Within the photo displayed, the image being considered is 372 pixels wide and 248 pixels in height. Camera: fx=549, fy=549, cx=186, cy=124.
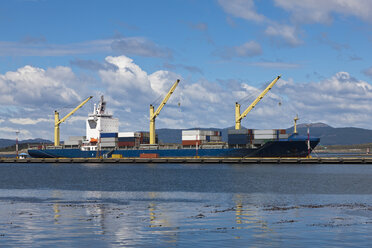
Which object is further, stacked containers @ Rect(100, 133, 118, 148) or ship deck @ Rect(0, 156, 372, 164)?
stacked containers @ Rect(100, 133, 118, 148)

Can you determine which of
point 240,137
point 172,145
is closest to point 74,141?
point 172,145

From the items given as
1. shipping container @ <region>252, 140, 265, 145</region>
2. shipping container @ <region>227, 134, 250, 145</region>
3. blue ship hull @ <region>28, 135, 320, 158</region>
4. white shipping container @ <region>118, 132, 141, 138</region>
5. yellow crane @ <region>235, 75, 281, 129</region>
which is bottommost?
blue ship hull @ <region>28, 135, 320, 158</region>

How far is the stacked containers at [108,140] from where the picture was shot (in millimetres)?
165000

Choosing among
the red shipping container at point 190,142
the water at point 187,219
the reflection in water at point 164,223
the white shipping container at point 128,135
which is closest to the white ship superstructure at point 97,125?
the white shipping container at point 128,135

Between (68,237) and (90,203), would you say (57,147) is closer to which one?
(90,203)

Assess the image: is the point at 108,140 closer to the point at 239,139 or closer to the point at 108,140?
the point at 108,140

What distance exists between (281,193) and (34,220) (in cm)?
2925

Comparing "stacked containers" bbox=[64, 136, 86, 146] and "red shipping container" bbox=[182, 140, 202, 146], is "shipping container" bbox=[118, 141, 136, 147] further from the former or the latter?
"stacked containers" bbox=[64, 136, 86, 146]

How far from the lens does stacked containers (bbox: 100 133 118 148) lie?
6496 inches

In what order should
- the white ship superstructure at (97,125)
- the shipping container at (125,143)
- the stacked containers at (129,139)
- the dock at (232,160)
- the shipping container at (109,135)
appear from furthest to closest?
the white ship superstructure at (97,125), the shipping container at (109,135), the stacked containers at (129,139), the shipping container at (125,143), the dock at (232,160)

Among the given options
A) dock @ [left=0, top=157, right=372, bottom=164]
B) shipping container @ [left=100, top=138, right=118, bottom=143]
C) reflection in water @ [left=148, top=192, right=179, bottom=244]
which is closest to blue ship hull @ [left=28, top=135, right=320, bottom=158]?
shipping container @ [left=100, top=138, right=118, bottom=143]

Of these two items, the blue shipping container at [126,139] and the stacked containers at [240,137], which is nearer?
the stacked containers at [240,137]

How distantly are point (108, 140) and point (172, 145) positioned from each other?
763 inches

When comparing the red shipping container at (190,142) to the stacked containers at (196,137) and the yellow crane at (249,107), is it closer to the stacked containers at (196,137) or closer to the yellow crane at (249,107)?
the stacked containers at (196,137)
